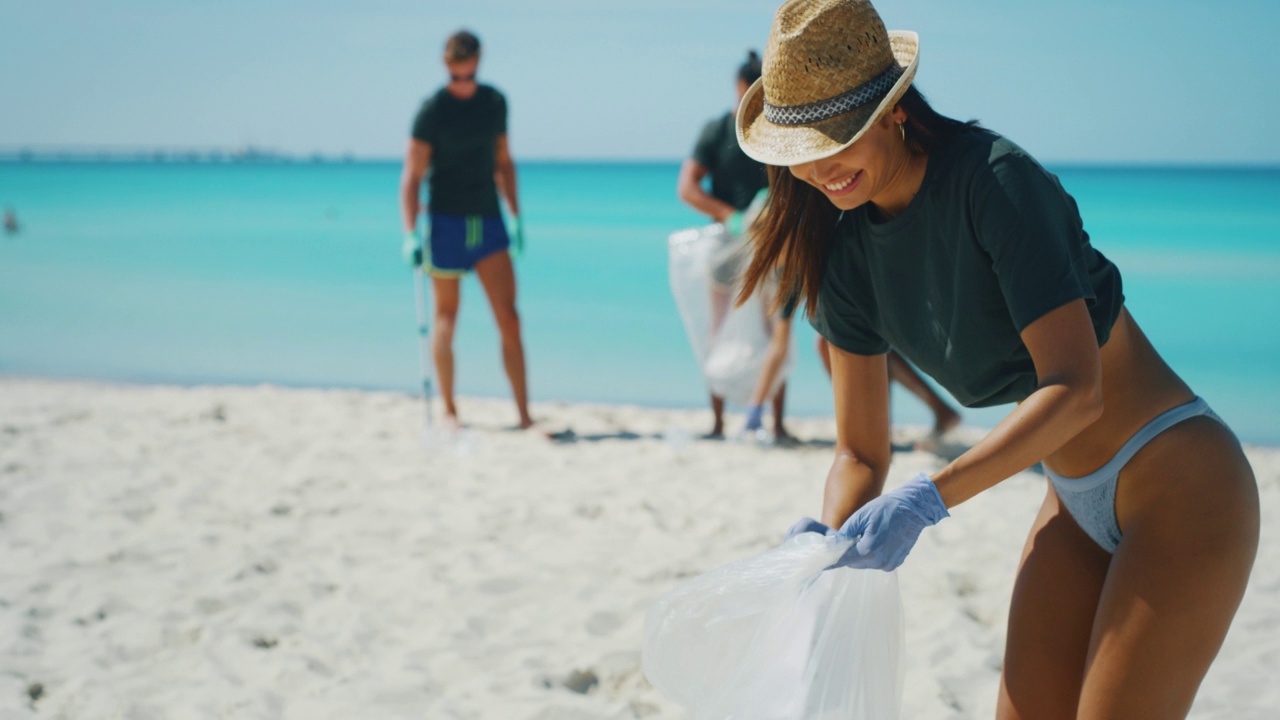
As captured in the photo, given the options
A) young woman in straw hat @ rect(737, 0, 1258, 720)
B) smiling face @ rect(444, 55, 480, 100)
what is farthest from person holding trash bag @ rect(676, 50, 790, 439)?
young woman in straw hat @ rect(737, 0, 1258, 720)

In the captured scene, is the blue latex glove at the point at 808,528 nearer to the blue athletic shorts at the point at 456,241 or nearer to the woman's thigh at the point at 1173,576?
the woman's thigh at the point at 1173,576

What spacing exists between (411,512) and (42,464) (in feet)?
5.81

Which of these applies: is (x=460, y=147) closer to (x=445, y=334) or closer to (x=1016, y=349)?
(x=445, y=334)

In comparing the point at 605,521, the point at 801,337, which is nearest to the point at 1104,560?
the point at 605,521

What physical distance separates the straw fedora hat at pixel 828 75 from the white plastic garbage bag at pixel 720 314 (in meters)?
3.53

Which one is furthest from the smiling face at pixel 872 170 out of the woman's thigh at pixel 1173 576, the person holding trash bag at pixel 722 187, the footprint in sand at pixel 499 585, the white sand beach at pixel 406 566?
the person holding trash bag at pixel 722 187

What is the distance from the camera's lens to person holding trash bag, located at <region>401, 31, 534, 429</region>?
17.2ft

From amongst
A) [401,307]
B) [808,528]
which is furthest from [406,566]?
[401,307]

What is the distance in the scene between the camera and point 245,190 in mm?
47094

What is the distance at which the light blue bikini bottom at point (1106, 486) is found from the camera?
1.64 m

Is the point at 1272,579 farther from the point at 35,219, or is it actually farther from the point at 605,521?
the point at 35,219

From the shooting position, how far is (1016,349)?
1.60 m

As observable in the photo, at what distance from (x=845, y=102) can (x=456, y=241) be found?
159 inches

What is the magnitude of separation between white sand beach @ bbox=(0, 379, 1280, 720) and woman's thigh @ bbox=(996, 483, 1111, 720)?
2.33ft
